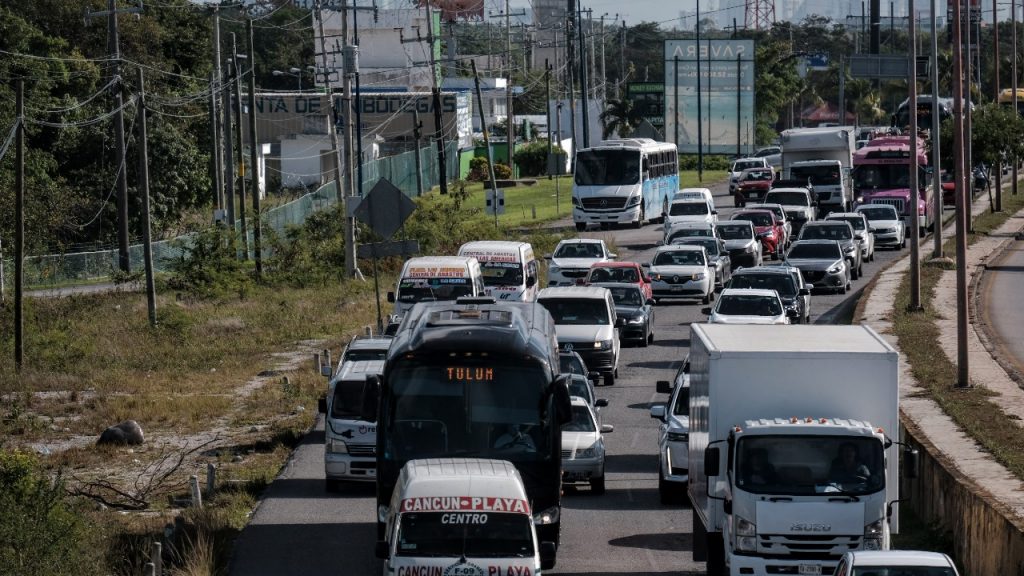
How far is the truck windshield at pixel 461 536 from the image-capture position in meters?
13.1

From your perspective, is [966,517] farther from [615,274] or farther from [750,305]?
[615,274]

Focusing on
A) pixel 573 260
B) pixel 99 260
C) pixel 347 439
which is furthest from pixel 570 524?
pixel 99 260

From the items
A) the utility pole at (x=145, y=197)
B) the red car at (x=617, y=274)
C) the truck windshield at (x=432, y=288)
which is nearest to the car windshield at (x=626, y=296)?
the red car at (x=617, y=274)

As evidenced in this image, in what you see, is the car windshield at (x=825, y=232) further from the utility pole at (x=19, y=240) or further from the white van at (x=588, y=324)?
the utility pole at (x=19, y=240)

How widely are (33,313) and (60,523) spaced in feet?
94.1

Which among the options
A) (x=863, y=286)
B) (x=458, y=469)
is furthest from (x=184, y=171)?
(x=458, y=469)

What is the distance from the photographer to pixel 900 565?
11.3 meters

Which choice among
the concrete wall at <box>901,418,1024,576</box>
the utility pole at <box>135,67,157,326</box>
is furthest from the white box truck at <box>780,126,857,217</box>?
the concrete wall at <box>901,418,1024,576</box>

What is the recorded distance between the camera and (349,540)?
59.2ft

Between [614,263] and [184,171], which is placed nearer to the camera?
[614,263]

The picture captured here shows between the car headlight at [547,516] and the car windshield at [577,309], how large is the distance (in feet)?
47.7

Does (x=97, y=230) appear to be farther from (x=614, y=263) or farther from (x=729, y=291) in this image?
(x=729, y=291)

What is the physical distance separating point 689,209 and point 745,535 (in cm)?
3965

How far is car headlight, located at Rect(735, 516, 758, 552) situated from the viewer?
45.5 feet
